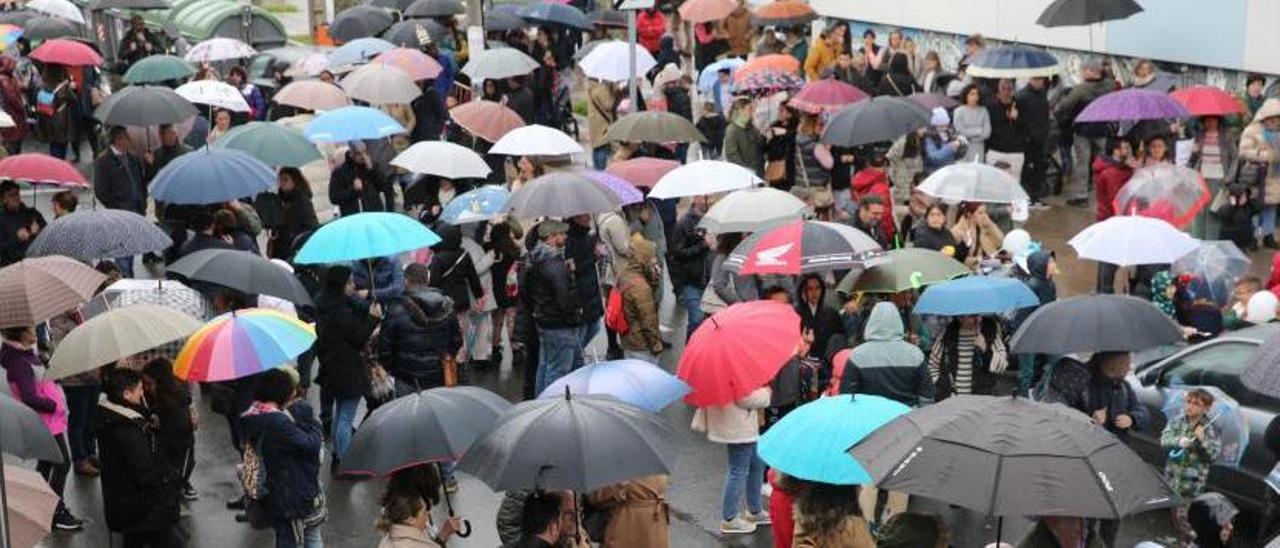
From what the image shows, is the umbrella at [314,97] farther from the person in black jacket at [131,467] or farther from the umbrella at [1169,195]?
the person in black jacket at [131,467]

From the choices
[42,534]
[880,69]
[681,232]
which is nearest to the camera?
[42,534]

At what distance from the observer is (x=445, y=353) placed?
12914mm

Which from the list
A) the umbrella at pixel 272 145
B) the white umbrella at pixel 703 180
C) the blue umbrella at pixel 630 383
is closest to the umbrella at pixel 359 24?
the umbrella at pixel 272 145

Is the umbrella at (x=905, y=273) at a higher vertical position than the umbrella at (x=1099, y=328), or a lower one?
lower

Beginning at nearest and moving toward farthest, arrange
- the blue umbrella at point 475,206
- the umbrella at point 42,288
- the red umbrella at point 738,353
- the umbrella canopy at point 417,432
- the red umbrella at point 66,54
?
the umbrella canopy at point 417,432
the red umbrella at point 738,353
the umbrella at point 42,288
the blue umbrella at point 475,206
the red umbrella at point 66,54

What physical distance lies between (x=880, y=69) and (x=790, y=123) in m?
4.62

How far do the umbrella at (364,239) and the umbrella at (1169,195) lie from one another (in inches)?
263

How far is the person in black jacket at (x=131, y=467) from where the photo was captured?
10328mm

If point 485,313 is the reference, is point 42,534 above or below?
above

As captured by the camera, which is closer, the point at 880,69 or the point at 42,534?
the point at 42,534

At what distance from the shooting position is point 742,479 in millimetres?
11727

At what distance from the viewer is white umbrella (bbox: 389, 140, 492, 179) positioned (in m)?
16.2

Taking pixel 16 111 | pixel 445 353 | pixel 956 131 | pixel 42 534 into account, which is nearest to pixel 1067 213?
pixel 956 131

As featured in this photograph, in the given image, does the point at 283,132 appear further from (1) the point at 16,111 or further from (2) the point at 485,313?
(1) the point at 16,111
